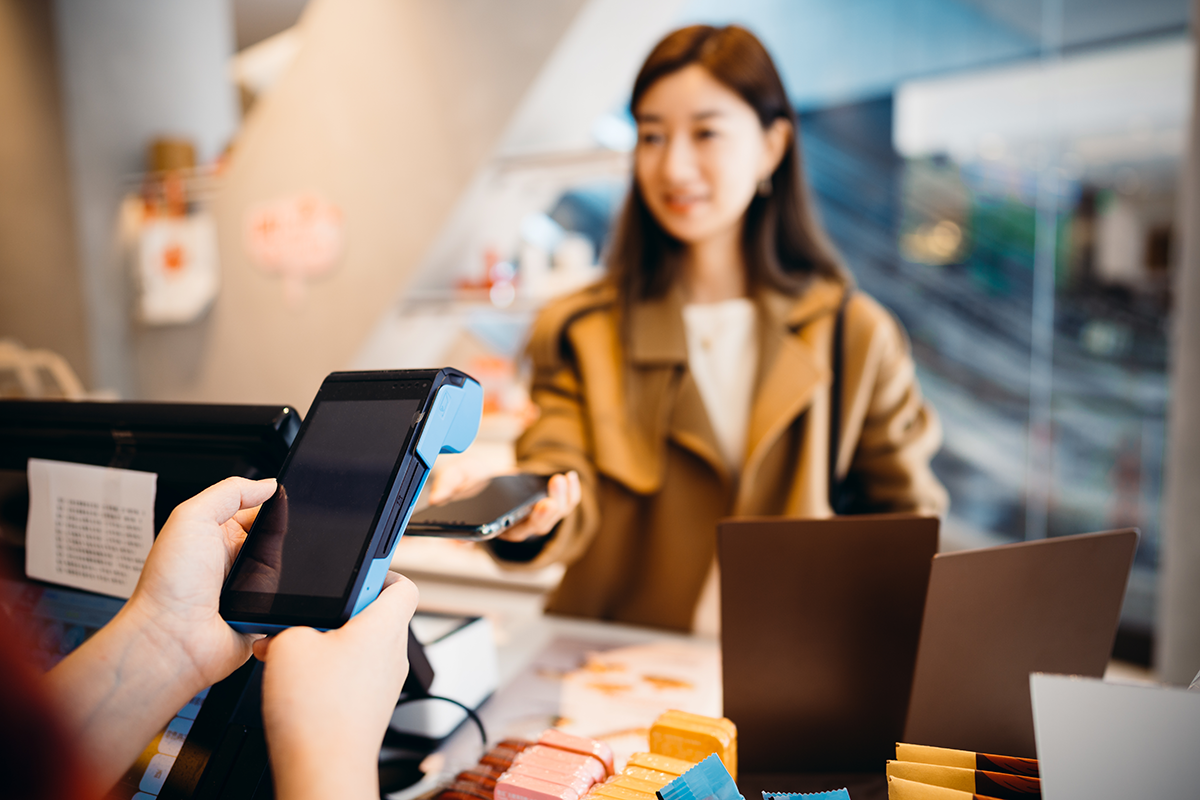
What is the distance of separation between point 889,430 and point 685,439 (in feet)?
1.17

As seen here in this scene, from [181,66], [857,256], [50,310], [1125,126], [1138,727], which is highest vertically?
[181,66]

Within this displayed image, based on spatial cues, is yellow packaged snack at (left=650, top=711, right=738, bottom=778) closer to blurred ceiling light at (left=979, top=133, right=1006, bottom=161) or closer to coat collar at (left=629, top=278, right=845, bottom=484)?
coat collar at (left=629, top=278, right=845, bottom=484)

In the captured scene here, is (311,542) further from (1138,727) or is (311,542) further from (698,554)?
(698,554)

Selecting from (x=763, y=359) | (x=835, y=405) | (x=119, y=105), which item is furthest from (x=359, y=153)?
(x=835, y=405)

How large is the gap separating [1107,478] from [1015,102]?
4.28 feet

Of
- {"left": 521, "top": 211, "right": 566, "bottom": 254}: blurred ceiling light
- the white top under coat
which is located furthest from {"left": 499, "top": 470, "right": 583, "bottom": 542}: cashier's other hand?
{"left": 521, "top": 211, "right": 566, "bottom": 254}: blurred ceiling light

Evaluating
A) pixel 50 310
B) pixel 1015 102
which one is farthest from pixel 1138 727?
pixel 50 310

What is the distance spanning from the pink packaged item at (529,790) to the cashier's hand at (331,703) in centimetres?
15

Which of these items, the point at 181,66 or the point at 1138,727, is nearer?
the point at 1138,727

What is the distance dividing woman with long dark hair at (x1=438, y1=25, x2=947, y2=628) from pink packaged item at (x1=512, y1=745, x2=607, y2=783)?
553mm

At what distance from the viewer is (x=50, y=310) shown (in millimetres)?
3018

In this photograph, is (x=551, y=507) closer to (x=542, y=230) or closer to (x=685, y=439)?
(x=685, y=439)

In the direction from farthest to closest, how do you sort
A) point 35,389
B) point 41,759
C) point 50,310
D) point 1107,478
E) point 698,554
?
point 50,310, point 35,389, point 1107,478, point 698,554, point 41,759

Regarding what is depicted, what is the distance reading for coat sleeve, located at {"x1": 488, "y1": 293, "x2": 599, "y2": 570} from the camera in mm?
1015
